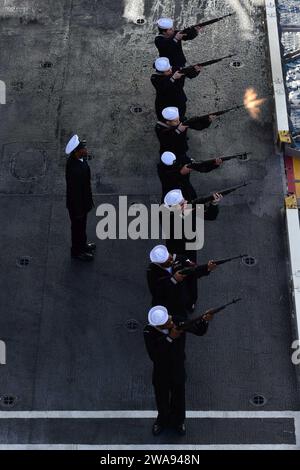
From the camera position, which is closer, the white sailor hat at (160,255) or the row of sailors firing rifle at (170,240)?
the row of sailors firing rifle at (170,240)

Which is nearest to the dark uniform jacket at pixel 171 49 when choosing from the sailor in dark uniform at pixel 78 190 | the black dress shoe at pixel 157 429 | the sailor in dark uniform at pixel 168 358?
the sailor in dark uniform at pixel 78 190

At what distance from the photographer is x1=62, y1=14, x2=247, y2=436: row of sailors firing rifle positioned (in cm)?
1035

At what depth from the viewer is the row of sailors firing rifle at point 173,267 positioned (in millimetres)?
10305

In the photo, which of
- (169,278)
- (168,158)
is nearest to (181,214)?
(168,158)

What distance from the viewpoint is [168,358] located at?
408 inches

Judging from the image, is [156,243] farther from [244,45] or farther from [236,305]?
→ [244,45]

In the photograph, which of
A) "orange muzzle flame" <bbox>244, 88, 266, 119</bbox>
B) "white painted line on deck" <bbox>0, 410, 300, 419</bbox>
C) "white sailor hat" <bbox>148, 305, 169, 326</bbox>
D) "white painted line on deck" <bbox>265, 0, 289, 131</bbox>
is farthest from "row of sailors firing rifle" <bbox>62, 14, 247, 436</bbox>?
"white painted line on deck" <bbox>265, 0, 289, 131</bbox>

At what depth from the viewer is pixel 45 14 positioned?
56.5 ft

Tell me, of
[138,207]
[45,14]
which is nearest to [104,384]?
[138,207]

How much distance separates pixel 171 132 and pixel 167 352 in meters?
3.79

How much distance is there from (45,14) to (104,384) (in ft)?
27.8

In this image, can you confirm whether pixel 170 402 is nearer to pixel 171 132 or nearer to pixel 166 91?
pixel 171 132

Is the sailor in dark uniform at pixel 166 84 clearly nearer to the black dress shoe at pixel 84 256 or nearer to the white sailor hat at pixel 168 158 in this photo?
the white sailor hat at pixel 168 158

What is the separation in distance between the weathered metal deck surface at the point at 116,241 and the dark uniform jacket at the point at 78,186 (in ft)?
3.33
